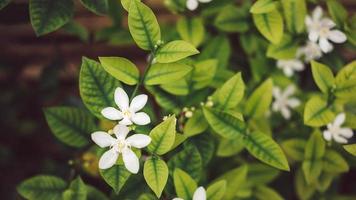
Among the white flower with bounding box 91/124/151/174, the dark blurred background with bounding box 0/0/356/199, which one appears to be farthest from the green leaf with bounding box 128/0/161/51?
the dark blurred background with bounding box 0/0/356/199

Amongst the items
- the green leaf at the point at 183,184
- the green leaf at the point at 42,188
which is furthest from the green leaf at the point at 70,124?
the green leaf at the point at 183,184

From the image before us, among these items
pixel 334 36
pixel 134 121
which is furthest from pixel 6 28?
pixel 334 36

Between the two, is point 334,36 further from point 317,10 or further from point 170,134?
point 170,134

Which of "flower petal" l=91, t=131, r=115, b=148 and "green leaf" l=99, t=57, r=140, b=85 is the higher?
"green leaf" l=99, t=57, r=140, b=85

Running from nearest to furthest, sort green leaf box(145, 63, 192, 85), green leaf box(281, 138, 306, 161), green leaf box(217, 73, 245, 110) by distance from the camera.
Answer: green leaf box(145, 63, 192, 85), green leaf box(217, 73, 245, 110), green leaf box(281, 138, 306, 161)

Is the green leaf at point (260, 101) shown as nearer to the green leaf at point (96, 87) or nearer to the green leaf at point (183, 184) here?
the green leaf at point (183, 184)

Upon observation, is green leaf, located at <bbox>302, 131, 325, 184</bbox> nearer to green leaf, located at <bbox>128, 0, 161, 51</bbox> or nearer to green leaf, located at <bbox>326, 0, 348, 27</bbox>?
green leaf, located at <bbox>326, 0, 348, 27</bbox>

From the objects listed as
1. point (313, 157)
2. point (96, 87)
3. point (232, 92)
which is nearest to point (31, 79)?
point (96, 87)
